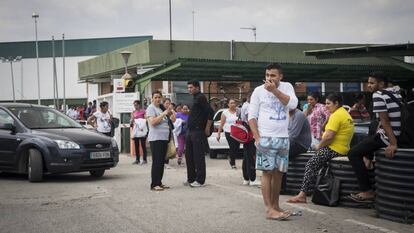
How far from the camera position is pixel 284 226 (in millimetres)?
6816

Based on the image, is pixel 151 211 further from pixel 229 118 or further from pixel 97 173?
pixel 229 118

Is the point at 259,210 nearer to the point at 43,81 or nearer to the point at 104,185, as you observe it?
the point at 104,185

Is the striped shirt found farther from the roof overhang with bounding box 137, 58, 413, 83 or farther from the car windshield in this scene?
the roof overhang with bounding box 137, 58, 413, 83

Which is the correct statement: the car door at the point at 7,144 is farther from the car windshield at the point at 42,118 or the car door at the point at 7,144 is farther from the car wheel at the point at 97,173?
the car wheel at the point at 97,173

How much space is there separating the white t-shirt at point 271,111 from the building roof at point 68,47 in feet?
221

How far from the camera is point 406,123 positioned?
7148 mm

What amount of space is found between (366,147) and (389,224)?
1149mm

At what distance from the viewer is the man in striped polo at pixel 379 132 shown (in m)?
7.08

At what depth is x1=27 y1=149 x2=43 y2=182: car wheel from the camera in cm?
1135

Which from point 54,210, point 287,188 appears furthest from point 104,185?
point 287,188

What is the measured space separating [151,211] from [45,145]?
4226mm

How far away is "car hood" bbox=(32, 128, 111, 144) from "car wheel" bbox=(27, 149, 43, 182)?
417 millimetres

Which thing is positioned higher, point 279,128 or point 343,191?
point 279,128

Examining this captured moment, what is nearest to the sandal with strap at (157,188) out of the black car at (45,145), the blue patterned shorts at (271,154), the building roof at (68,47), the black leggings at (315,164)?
the black car at (45,145)
